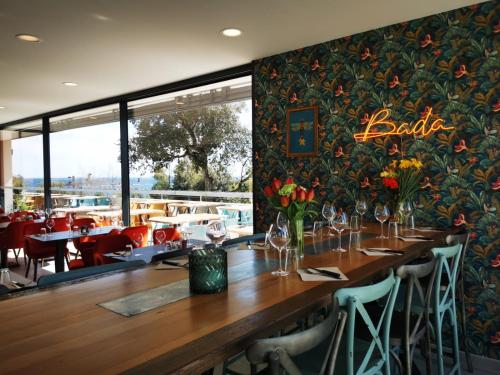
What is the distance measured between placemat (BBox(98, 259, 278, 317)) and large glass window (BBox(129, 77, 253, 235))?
278cm

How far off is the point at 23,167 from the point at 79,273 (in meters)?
8.73

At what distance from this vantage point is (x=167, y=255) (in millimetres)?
2225

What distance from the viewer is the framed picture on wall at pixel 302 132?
372 centimetres

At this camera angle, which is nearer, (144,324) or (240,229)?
(144,324)

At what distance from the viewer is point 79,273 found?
182 centimetres

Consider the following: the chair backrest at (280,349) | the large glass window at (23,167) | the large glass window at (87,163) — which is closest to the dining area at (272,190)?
the chair backrest at (280,349)

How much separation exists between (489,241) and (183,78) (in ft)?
12.1

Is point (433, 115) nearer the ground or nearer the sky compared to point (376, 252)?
nearer the sky

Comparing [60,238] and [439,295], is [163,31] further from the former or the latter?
[439,295]

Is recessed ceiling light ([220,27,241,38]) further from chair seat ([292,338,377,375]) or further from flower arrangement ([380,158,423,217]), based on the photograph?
chair seat ([292,338,377,375])

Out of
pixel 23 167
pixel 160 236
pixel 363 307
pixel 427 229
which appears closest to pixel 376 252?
pixel 363 307

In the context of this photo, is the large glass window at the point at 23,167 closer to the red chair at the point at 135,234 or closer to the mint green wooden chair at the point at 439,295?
the red chair at the point at 135,234

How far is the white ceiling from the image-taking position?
9.09 ft

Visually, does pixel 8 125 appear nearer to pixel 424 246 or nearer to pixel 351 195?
pixel 351 195
